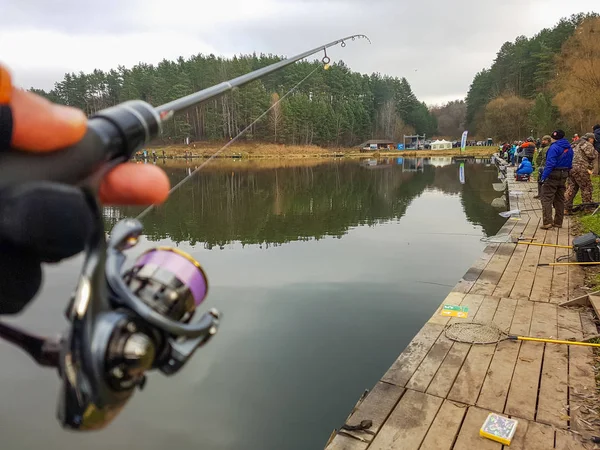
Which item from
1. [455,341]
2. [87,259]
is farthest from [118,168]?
[455,341]

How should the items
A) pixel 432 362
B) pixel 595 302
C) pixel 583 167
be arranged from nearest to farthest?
1. pixel 432 362
2. pixel 595 302
3. pixel 583 167

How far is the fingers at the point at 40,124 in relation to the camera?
Answer: 0.96m

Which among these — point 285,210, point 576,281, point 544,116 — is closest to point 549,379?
point 576,281

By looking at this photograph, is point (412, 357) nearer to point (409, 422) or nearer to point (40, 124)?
point (409, 422)

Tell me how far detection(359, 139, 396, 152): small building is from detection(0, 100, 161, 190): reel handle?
82256mm

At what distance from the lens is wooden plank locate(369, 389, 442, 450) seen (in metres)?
2.79

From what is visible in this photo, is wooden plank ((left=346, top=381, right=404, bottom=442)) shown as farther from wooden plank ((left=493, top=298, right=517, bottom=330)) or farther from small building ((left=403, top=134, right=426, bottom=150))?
small building ((left=403, top=134, right=426, bottom=150))

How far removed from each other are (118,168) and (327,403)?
11.7 feet

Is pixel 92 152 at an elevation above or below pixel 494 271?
above

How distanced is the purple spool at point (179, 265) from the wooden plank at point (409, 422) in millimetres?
2019

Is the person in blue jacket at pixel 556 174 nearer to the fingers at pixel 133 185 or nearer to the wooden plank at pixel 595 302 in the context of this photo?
the wooden plank at pixel 595 302

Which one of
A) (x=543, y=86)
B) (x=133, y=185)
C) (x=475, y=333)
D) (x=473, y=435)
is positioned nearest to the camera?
(x=133, y=185)

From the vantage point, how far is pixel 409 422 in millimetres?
2996

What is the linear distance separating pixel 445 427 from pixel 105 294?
105 inches
